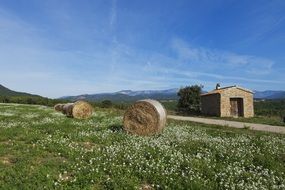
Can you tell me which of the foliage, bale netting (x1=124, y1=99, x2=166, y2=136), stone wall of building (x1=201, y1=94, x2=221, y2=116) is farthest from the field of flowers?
the foliage

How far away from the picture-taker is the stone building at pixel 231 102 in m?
47.1

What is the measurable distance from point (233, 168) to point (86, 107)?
79.9ft

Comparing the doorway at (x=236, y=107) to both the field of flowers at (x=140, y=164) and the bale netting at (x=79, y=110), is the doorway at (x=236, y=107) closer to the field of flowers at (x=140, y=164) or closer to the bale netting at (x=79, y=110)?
the bale netting at (x=79, y=110)

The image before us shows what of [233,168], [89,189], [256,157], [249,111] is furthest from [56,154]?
[249,111]

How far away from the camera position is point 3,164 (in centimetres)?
1234

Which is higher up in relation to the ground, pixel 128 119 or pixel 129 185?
pixel 128 119

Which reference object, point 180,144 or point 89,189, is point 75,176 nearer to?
point 89,189

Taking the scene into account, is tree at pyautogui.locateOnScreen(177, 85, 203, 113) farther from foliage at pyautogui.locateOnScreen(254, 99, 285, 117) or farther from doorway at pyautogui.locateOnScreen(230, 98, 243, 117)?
doorway at pyautogui.locateOnScreen(230, 98, 243, 117)

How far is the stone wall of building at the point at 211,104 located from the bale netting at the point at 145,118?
2842cm

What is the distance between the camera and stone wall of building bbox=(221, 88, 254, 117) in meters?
47.1

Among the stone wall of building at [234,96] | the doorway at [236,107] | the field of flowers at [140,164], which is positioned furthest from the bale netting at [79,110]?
the doorway at [236,107]

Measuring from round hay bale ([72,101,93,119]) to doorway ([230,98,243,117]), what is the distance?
22.3m

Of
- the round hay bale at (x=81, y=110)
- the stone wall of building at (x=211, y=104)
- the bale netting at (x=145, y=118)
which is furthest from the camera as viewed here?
the stone wall of building at (x=211, y=104)

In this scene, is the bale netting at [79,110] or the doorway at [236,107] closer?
the bale netting at [79,110]
